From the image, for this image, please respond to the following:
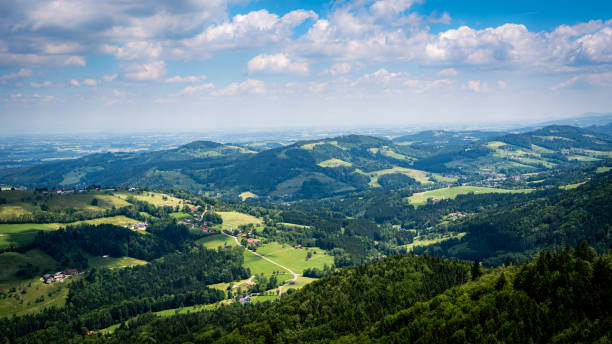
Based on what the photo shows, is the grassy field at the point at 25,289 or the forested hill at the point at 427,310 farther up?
the forested hill at the point at 427,310

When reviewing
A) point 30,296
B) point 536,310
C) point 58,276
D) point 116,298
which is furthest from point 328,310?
point 58,276

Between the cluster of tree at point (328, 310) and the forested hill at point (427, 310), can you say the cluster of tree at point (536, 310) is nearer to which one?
the forested hill at point (427, 310)

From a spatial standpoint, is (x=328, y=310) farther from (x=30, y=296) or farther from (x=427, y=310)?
(x=30, y=296)

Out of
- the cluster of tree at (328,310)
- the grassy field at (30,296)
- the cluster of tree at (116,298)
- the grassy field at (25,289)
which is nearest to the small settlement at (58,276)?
the grassy field at (30,296)

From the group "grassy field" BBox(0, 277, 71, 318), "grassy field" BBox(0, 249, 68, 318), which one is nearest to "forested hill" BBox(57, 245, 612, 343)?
"grassy field" BBox(0, 277, 71, 318)

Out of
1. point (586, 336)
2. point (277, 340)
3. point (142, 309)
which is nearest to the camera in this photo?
point (586, 336)

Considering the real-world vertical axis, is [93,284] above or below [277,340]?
below

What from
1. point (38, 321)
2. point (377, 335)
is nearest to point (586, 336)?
point (377, 335)

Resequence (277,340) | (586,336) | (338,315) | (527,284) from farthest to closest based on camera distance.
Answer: (338,315) → (277,340) → (527,284) → (586,336)

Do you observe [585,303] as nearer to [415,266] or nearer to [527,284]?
[527,284]
